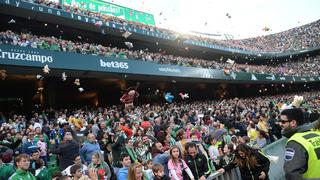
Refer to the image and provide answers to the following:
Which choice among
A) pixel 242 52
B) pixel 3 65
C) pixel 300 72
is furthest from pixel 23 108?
pixel 300 72

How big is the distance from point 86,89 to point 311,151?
28.4 m

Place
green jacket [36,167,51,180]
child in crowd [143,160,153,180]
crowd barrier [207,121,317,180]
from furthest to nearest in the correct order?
green jacket [36,167,51,180] → child in crowd [143,160,153,180] → crowd barrier [207,121,317,180]

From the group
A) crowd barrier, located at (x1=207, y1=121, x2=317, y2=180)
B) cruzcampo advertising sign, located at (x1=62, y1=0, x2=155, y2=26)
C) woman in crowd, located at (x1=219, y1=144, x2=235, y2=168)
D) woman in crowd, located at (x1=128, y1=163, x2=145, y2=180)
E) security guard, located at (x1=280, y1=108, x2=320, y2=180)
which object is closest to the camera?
security guard, located at (x1=280, y1=108, x2=320, y2=180)

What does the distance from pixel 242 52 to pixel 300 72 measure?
9252 millimetres

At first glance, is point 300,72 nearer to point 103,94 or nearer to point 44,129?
point 103,94

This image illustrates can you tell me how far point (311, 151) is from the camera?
332cm

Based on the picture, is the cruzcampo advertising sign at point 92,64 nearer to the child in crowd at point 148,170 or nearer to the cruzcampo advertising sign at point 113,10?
the cruzcampo advertising sign at point 113,10

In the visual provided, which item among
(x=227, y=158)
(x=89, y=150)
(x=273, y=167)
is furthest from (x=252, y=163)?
(x=89, y=150)

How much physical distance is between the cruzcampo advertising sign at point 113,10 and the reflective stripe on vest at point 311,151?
2836 cm

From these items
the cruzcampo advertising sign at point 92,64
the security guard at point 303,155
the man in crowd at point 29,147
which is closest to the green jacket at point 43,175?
the man in crowd at point 29,147

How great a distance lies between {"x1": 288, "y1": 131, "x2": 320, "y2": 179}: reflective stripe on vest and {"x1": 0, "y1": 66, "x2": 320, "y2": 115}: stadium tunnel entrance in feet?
55.3

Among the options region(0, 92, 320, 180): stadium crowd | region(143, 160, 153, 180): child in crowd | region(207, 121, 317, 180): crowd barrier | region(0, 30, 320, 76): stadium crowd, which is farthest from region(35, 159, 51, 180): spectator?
region(0, 30, 320, 76): stadium crowd

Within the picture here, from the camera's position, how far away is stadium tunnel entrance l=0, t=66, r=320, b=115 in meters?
23.3

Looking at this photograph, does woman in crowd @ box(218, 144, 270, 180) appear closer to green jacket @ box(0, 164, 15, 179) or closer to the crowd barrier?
the crowd barrier
